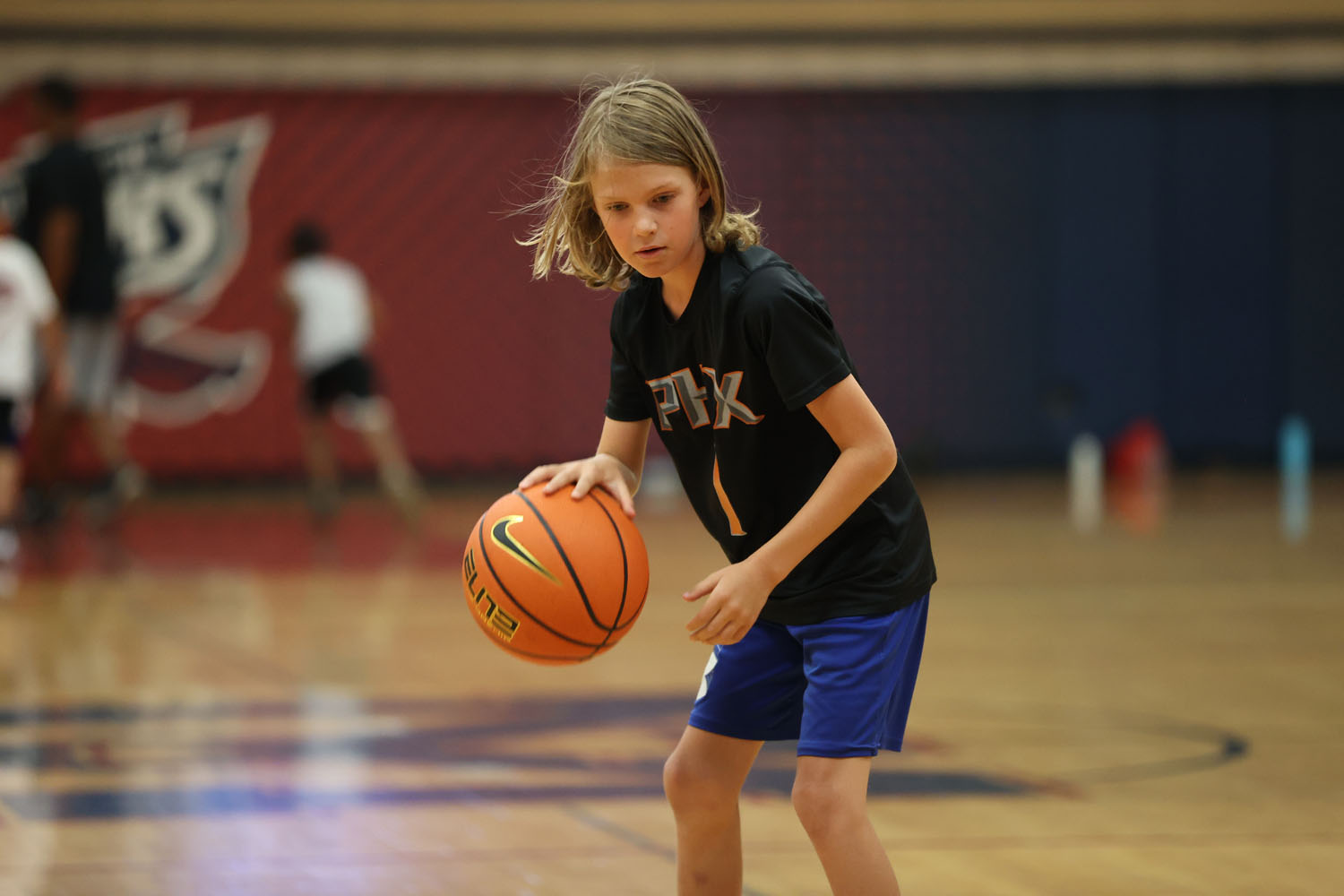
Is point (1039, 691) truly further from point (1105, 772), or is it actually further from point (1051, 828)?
point (1051, 828)

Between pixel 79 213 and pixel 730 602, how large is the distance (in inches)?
284

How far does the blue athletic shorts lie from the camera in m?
2.05

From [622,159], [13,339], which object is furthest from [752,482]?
[13,339]

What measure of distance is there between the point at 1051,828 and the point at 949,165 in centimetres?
1048

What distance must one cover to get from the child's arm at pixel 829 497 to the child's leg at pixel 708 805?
26 centimetres

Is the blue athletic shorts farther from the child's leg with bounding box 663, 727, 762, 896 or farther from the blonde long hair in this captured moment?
the blonde long hair

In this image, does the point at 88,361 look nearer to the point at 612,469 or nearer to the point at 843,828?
the point at 612,469

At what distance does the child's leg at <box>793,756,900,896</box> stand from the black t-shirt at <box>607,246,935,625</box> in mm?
217

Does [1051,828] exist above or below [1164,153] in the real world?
below

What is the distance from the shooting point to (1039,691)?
4477mm

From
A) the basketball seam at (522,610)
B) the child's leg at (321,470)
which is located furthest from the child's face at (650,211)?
the child's leg at (321,470)

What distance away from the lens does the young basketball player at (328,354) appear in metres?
9.32

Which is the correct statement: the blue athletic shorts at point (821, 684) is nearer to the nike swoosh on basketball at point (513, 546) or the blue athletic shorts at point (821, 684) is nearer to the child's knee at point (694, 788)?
the child's knee at point (694, 788)

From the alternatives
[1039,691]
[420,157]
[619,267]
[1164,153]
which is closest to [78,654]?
[1039,691]
